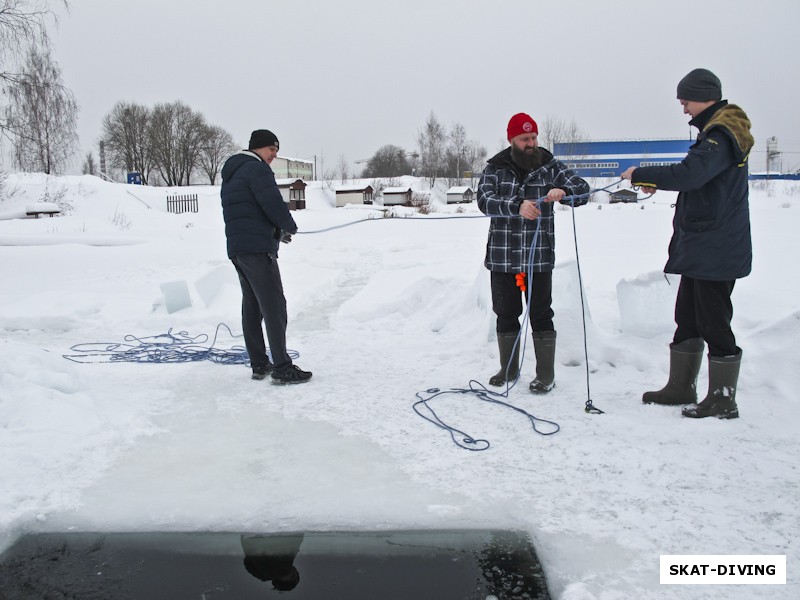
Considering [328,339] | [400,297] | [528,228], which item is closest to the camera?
[528,228]

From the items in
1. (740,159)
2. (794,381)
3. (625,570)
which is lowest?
(625,570)

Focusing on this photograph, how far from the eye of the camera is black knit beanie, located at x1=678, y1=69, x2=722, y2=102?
10.7 ft

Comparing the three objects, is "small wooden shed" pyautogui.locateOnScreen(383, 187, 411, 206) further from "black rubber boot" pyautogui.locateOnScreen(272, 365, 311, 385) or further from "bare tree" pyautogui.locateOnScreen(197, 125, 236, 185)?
"black rubber boot" pyautogui.locateOnScreen(272, 365, 311, 385)

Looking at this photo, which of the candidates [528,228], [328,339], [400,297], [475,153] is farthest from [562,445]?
[475,153]

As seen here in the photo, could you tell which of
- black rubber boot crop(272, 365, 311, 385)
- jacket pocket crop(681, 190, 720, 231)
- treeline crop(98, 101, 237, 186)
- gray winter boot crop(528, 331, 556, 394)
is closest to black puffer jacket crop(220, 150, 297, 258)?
black rubber boot crop(272, 365, 311, 385)

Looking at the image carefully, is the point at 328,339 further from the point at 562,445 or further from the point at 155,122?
the point at 155,122

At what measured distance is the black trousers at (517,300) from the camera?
385 centimetres

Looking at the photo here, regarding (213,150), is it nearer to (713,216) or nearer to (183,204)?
(183,204)

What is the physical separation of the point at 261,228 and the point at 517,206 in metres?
1.71

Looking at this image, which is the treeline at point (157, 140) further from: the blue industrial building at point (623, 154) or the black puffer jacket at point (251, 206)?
the black puffer jacket at point (251, 206)

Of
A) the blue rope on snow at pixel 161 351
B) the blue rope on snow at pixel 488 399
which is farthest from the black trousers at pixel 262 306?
the blue rope on snow at pixel 488 399

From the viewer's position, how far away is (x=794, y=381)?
11.5ft

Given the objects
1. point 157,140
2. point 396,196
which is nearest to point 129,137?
point 157,140

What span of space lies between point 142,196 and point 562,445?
119ft
